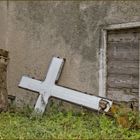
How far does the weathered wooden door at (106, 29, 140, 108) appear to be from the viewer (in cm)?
731

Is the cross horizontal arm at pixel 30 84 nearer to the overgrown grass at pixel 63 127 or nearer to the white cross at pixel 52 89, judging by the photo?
the white cross at pixel 52 89

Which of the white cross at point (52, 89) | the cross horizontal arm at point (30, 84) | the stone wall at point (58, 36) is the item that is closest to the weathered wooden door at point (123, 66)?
the stone wall at point (58, 36)

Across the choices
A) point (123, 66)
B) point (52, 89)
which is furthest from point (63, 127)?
point (123, 66)

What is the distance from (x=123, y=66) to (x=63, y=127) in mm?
1651

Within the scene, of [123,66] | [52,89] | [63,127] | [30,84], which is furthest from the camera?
[30,84]

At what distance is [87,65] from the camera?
764 cm

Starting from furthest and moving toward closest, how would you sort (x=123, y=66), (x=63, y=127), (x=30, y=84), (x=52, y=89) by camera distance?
(x=30, y=84) → (x=52, y=89) → (x=123, y=66) → (x=63, y=127)

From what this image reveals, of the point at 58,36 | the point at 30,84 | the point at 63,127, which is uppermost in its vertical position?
the point at 58,36

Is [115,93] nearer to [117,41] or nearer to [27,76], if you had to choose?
[117,41]

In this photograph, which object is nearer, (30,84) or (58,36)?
(30,84)

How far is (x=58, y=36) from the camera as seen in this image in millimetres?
7969

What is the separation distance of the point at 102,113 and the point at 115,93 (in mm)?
605

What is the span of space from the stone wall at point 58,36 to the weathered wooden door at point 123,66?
0.67ft

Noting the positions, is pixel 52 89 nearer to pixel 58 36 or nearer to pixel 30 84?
pixel 30 84
